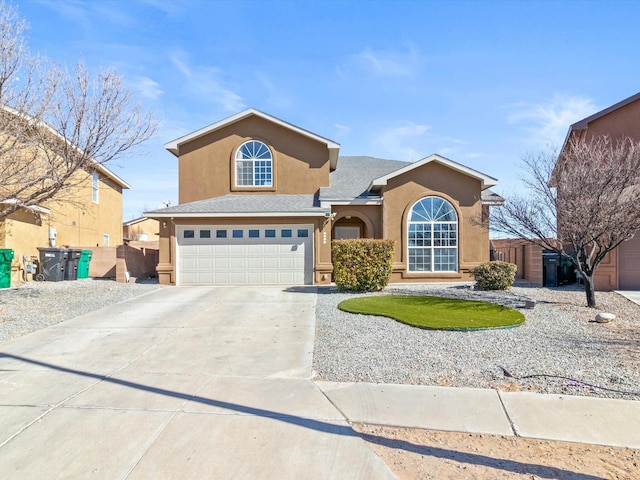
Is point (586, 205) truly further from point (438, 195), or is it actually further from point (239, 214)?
point (239, 214)

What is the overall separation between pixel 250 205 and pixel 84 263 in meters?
8.16

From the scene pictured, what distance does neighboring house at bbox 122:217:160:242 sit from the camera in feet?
102

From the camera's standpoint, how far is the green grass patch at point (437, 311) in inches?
321

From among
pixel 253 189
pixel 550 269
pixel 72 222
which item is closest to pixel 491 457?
pixel 550 269

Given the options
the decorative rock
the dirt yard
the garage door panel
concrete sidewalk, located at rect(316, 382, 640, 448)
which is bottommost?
the dirt yard

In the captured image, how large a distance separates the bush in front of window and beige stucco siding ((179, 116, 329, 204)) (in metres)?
5.56

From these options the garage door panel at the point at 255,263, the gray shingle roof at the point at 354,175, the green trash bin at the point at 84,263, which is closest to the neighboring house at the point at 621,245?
the gray shingle roof at the point at 354,175

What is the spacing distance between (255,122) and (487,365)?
48.1ft

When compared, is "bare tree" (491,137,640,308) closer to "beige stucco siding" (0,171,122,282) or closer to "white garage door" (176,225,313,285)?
"white garage door" (176,225,313,285)

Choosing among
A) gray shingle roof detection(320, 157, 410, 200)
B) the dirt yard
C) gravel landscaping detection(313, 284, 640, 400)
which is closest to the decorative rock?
gravel landscaping detection(313, 284, 640, 400)

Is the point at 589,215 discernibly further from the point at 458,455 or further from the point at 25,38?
the point at 25,38

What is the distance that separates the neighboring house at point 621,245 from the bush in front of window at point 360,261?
25.5 ft

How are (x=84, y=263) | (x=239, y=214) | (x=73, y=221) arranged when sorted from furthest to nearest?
(x=73, y=221), (x=84, y=263), (x=239, y=214)

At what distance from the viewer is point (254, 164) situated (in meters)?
17.5
